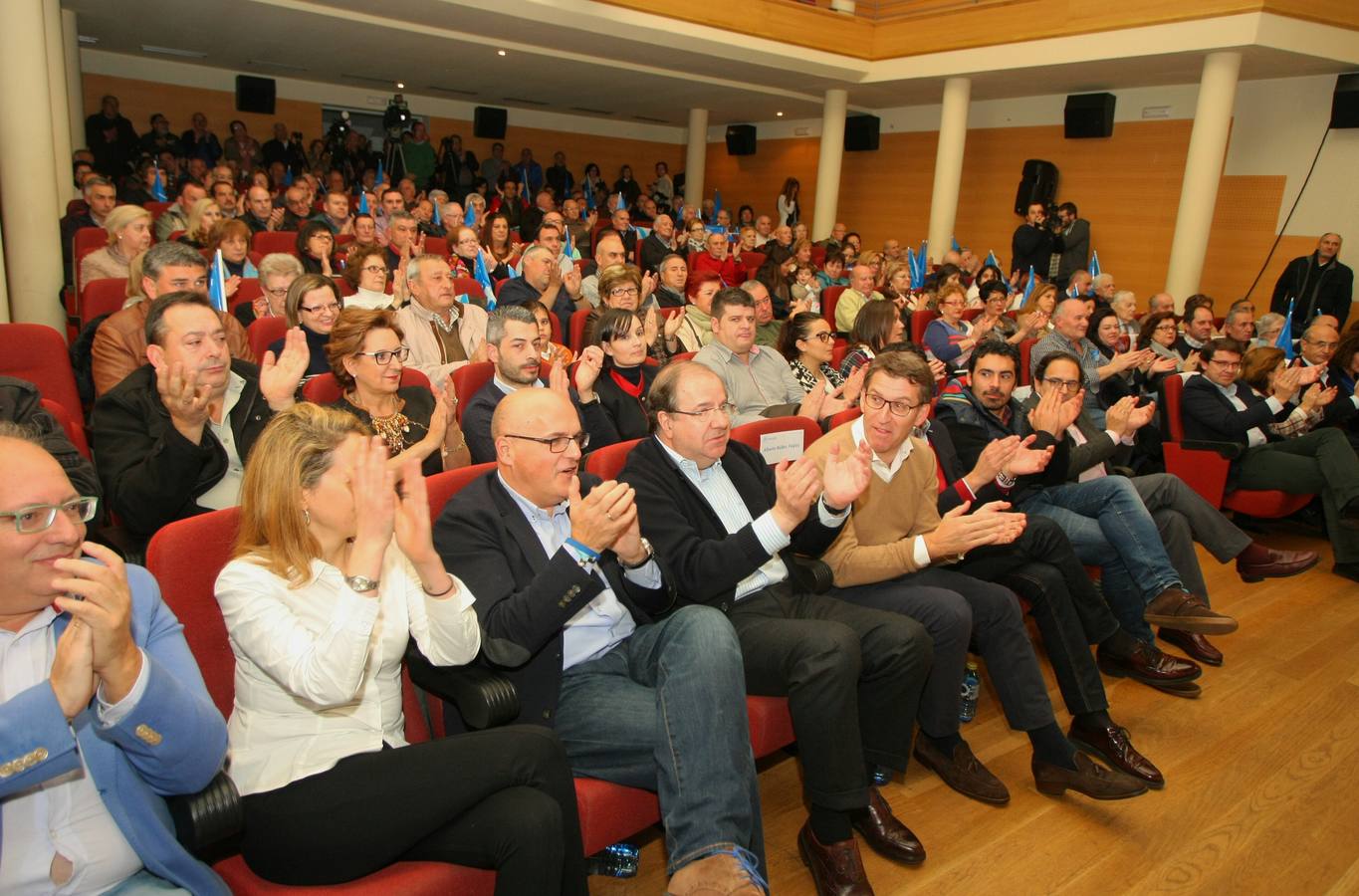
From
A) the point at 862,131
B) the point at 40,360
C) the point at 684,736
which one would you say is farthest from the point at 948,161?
the point at 684,736

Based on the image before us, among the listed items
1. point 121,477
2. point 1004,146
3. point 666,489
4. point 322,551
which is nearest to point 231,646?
point 322,551

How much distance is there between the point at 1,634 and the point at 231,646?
36 centimetres

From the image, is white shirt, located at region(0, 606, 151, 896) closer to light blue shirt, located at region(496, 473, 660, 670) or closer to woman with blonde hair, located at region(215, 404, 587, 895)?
woman with blonde hair, located at region(215, 404, 587, 895)

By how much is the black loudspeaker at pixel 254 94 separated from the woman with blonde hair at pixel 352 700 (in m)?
12.7

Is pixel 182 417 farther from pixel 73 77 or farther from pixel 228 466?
pixel 73 77

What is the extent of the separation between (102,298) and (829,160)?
8935mm

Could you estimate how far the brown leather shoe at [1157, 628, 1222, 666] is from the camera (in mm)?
3135

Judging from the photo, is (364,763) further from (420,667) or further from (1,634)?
(1,634)

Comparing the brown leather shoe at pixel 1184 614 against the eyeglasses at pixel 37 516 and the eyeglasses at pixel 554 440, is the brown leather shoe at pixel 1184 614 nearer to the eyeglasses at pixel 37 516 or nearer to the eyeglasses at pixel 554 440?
the eyeglasses at pixel 554 440

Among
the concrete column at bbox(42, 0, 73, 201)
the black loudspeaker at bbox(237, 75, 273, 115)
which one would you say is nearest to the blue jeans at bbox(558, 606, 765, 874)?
the concrete column at bbox(42, 0, 73, 201)

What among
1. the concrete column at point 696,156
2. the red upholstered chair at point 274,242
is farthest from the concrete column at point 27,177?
the concrete column at point 696,156

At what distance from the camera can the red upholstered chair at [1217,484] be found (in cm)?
398

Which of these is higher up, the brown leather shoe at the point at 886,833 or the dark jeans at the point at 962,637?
the dark jeans at the point at 962,637

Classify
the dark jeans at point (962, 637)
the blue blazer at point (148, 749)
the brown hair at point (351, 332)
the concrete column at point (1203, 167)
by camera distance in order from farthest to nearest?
the concrete column at point (1203, 167), the brown hair at point (351, 332), the dark jeans at point (962, 637), the blue blazer at point (148, 749)
